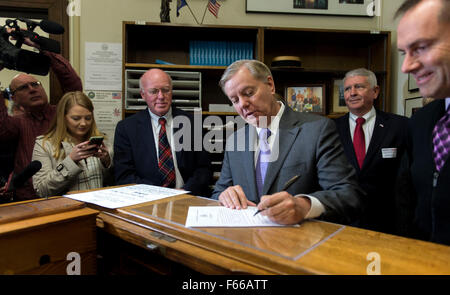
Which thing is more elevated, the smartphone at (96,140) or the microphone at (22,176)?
Result: the smartphone at (96,140)

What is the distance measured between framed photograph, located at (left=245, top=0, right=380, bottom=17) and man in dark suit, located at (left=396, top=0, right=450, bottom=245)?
7.41ft

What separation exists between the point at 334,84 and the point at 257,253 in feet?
8.71

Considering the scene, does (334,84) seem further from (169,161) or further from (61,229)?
(61,229)

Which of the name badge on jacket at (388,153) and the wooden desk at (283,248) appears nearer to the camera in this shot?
the wooden desk at (283,248)

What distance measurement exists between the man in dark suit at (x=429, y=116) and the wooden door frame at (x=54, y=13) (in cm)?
294

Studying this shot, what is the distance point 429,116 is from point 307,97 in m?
1.83

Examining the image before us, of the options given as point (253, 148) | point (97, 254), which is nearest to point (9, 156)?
point (97, 254)

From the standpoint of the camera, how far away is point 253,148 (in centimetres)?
142

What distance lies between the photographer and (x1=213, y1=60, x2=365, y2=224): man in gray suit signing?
3.75 ft

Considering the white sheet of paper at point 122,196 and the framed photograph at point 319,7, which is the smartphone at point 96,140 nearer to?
the white sheet of paper at point 122,196

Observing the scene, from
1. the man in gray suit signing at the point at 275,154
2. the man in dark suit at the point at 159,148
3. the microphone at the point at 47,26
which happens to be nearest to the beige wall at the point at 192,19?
the man in dark suit at the point at 159,148

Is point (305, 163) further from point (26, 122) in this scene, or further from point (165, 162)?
point (26, 122)

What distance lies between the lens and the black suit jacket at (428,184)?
3.17 feet

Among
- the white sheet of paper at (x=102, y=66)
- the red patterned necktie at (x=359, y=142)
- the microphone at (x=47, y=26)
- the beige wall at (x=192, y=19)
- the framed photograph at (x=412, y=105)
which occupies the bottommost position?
the red patterned necktie at (x=359, y=142)
